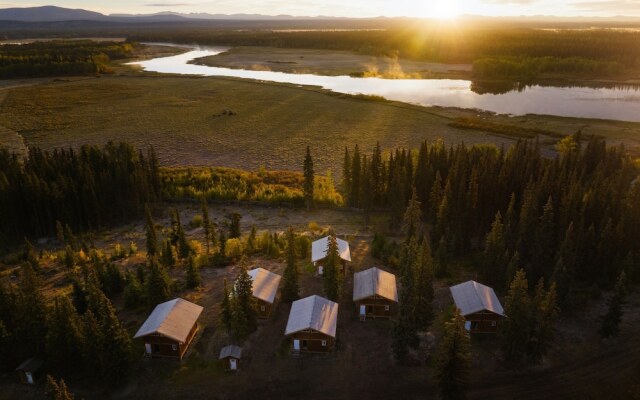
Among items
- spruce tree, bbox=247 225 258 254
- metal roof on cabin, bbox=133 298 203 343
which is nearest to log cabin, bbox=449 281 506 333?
metal roof on cabin, bbox=133 298 203 343

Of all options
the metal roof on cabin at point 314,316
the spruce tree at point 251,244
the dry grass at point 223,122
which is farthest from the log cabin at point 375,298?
the dry grass at point 223,122

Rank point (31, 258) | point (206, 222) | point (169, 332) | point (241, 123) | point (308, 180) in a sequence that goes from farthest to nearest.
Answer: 1. point (241, 123)
2. point (308, 180)
3. point (206, 222)
4. point (31, 258)
5. point (169, 332)

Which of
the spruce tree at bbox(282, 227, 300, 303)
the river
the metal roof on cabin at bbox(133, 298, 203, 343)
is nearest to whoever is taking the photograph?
the metal roof on cabin at bbox(133, 298, 203, 343)

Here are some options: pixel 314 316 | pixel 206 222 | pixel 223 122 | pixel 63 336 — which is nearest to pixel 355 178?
pixel 206 222

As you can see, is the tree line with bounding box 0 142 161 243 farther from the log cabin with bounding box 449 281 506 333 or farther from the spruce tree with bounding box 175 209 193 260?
the log cabin with bounding box 449 281 506 333

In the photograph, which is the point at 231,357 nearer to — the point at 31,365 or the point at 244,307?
the point at 244,307
